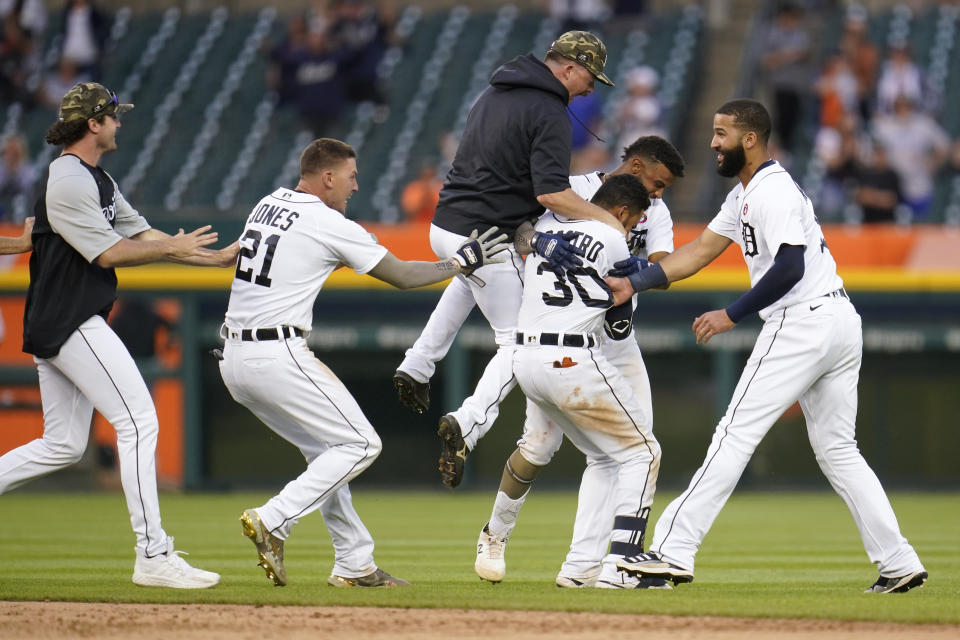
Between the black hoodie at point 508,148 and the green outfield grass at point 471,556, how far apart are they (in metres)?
1.72

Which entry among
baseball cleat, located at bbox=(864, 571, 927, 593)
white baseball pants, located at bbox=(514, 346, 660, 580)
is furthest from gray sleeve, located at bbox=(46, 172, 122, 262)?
baseball cleat, located at bbox=(864, 571, 927, 593)

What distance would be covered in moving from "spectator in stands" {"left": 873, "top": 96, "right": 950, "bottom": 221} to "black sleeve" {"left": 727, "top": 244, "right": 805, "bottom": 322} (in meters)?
8.98

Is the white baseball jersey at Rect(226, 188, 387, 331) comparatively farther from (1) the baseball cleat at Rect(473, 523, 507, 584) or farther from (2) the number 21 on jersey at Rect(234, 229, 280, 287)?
(1) the baseball cleat at Rect(473, 523, 507, 584)

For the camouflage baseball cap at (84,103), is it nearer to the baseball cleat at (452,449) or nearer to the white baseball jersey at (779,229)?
the baseball cleat at (452,449)

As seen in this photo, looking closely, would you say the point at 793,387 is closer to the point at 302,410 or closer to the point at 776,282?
the point at 776,282

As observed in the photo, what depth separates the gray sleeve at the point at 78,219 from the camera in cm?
647

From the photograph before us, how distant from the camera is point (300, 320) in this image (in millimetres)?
6633

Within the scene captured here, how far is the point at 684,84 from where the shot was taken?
16969 millimetres

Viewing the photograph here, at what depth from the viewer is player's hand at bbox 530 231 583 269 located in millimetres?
6527

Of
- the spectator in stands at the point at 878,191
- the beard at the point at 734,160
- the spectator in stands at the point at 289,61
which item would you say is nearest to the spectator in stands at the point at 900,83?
the spectator in stands at the point at 878,191

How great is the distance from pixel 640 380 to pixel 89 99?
2829mm

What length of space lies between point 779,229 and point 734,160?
0.48 meters

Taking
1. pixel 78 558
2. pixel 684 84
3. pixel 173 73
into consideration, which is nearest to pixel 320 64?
pixel 173 73

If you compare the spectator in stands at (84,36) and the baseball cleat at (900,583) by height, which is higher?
the spectator in stands at (84,36)
